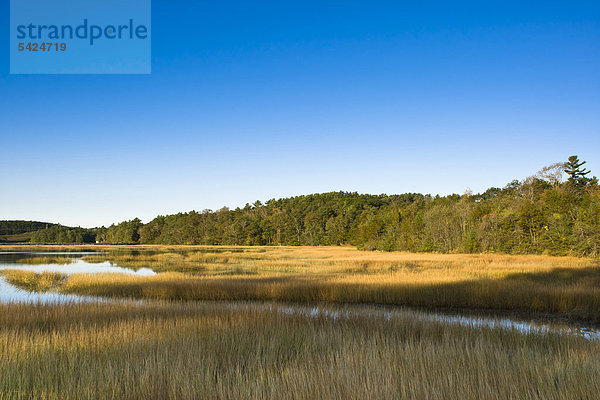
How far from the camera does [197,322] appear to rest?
9414 millimetres

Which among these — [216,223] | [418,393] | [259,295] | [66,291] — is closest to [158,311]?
[259,295]

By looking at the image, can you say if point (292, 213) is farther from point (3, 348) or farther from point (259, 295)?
point (3, 348)

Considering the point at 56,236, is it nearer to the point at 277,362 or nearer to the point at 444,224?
the point at 444,224

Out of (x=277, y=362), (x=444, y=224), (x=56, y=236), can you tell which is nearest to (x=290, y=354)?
(x=277, y=362)

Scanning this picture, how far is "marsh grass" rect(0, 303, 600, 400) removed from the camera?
486cm

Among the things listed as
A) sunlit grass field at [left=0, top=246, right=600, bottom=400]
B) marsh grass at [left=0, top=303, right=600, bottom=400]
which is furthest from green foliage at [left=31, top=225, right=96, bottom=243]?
marsh grass at [left=0, top=303, right=600, bottom=400]

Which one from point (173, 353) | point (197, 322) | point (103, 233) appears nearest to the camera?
point (173, 353)

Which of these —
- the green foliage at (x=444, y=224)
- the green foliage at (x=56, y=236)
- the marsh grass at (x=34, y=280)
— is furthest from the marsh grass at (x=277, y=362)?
the green foliage at (x=56, y=236)

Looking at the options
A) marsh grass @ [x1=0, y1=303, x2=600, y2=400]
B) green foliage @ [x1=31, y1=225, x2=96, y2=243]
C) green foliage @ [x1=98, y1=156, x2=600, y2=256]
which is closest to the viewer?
marsh grass @ [x1=0, y1=303, x2=600, y2=400]

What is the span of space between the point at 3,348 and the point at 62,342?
3.08 feet

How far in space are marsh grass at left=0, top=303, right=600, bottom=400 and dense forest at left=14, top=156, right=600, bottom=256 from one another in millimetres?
37076

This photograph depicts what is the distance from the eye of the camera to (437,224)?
58.8 meters

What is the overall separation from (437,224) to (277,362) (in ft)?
185

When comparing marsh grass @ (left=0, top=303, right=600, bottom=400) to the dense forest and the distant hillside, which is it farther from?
the distant hillside
